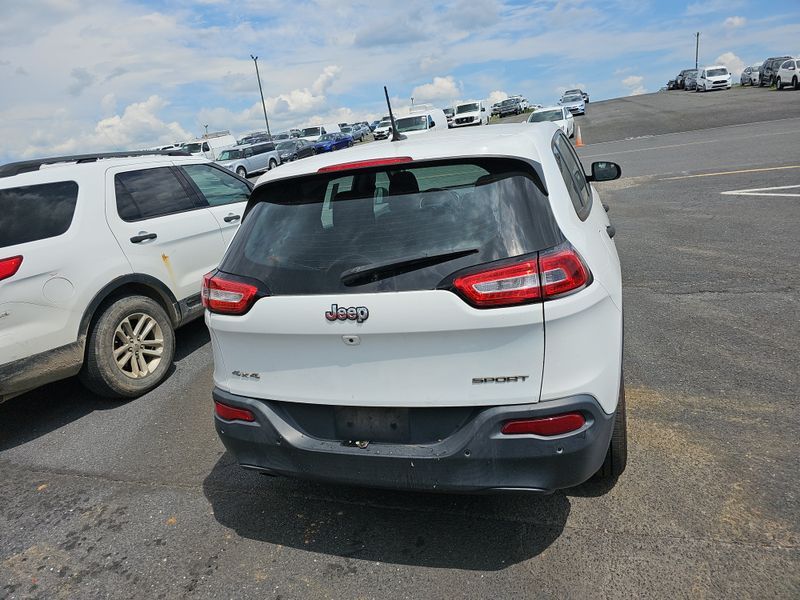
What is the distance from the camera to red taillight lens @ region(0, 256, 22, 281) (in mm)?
3901

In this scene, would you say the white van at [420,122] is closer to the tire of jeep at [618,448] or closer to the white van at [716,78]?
the white van at [716,78]

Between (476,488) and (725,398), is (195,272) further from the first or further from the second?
(725,398)

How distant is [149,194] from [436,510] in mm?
3898

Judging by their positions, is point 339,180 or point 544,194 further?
point 339,180

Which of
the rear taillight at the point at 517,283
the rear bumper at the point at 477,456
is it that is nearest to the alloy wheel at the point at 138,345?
the rear bumper at the point at 477,456

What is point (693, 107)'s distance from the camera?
3272 cm

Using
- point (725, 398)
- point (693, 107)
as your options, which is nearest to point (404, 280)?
point (725, 398)

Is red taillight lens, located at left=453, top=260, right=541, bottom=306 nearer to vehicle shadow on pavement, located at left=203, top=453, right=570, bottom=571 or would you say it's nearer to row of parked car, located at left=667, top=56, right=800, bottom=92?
vehicle shadow on pavement, located at left=203, top=453, right=570, bottom=571

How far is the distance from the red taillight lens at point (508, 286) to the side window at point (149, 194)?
12.4 feet

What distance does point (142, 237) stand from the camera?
4.92m

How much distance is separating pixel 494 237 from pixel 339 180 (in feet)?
2.79

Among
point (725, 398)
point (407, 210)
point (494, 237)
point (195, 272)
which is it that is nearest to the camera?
point (494, 237)

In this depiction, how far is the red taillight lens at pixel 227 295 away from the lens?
258 centimetres

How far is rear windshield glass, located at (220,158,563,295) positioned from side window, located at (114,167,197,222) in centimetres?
269
